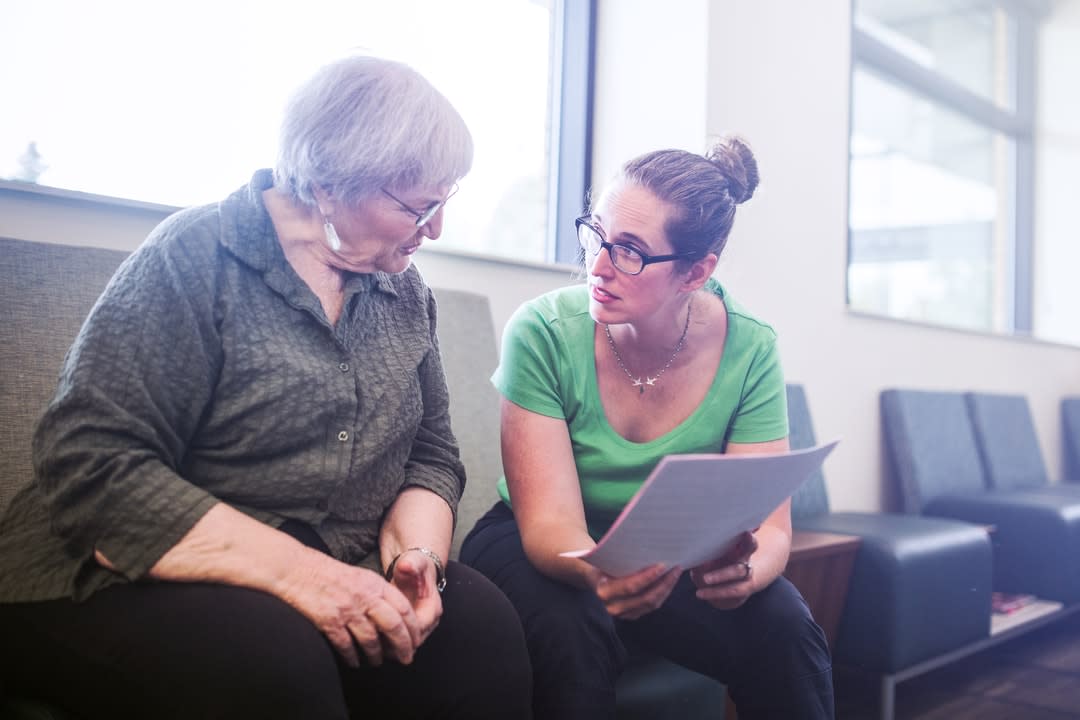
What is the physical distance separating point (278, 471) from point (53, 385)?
0.38m

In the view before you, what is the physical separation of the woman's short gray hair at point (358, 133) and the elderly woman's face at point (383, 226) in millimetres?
15

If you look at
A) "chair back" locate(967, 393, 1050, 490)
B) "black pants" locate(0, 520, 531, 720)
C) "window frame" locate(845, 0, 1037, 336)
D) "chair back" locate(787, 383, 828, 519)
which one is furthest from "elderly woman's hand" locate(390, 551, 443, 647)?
"window frame" locate(845, 0, 1037, 336)

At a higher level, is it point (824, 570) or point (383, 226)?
point (383, 226)

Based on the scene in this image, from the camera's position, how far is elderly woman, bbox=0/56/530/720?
35.8 inches

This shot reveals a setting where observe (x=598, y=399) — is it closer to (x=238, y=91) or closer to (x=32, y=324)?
(x=32, y=324)

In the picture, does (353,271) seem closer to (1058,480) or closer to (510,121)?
(510,121)

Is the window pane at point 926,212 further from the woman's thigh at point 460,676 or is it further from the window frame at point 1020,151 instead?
the woman's thigh at point 460,676

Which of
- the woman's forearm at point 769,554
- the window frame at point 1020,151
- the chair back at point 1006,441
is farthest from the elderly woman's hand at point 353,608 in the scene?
the window frame at point 1020,151

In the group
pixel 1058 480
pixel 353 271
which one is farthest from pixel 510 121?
pixel 1058 480

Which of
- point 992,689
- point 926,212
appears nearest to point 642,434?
point 992,689

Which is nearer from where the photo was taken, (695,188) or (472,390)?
(695,188)

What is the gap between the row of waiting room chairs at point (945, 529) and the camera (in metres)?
2.12

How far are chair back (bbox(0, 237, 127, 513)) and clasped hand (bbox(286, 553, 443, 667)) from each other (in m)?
0.45

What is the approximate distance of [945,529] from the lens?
2340 mm
